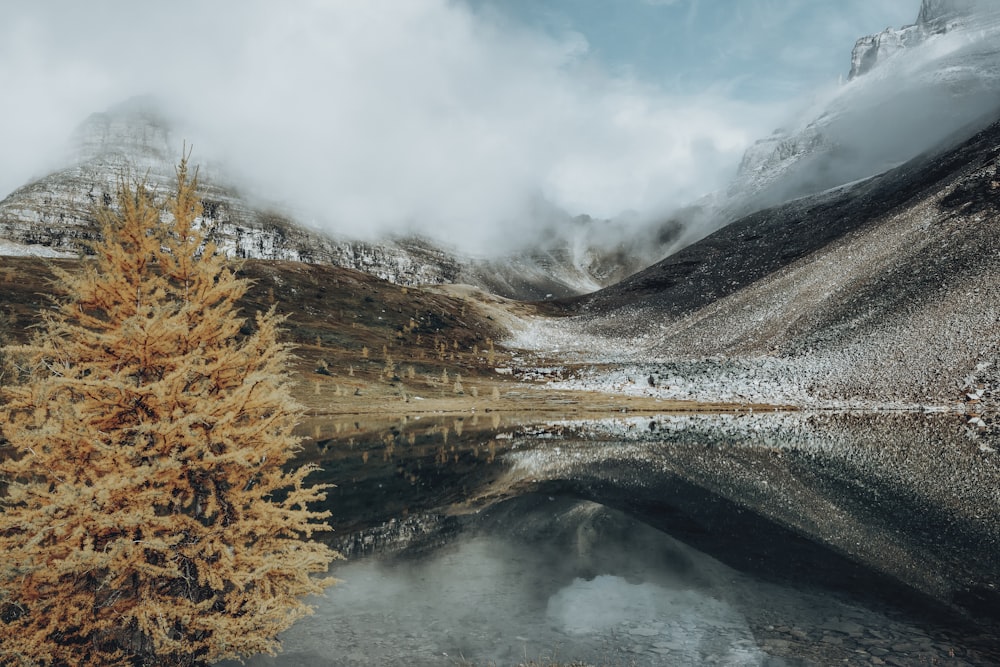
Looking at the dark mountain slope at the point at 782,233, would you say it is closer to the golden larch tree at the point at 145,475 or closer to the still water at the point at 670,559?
the still water at the point at 670,559

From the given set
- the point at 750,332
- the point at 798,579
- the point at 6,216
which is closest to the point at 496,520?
the point at 798,579

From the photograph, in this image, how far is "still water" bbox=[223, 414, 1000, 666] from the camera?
41.0ft

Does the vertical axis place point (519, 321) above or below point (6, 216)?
below

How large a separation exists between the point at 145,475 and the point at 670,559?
16304 mm

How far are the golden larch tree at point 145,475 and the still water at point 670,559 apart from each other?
3.50 m

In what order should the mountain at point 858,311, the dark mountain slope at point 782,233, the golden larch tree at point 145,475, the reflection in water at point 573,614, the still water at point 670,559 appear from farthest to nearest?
the dark mountain slope at point 782,233, the mountain at point 858,311, the still water at point 670,559, the reflection in water at point 573,614, the golden larch tree at point 145,475

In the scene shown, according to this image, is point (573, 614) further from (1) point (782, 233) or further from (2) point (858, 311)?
(1) point (782, 233)

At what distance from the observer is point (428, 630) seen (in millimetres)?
13484

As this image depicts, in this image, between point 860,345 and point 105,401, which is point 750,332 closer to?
point 860,345

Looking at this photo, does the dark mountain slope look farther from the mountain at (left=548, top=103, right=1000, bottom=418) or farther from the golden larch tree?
the golden larch tree

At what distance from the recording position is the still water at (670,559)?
12.5 m

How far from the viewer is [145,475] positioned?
8.72 m

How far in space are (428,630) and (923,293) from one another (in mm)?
73834

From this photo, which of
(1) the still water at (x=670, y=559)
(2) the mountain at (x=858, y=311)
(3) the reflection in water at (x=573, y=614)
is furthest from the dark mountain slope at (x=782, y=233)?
(3) the reflection in water at (x=573, y=614)
